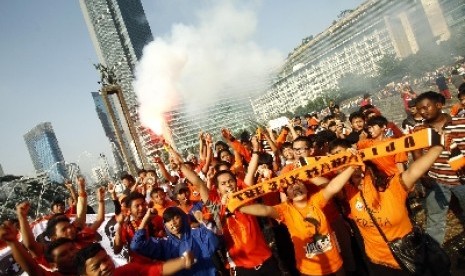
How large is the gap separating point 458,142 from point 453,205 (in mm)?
986

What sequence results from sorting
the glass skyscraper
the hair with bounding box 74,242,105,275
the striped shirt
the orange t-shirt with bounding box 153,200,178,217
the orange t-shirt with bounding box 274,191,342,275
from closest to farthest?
the hair with bounding box 74,242,105,275, the orange t-shirt with bounding box 274,191,342,275, the striped shirt, the orange t-shirt with bounding box 153,200,178,217, the glass skyscraper

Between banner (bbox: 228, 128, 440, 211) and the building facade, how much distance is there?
79848 millimetres

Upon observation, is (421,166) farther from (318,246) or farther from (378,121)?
(378,121)

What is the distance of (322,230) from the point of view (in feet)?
12.4

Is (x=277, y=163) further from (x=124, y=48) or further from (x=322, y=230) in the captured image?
(x=124, y=48)

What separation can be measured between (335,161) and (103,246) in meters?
4.11

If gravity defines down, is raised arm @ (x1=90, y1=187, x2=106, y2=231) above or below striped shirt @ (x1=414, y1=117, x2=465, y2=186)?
above

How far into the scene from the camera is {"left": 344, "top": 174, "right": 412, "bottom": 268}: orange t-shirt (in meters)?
3.39

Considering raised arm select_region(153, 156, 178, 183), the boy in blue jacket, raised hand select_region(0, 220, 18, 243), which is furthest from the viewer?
raised arm select_region(153, 156, 178, 183)

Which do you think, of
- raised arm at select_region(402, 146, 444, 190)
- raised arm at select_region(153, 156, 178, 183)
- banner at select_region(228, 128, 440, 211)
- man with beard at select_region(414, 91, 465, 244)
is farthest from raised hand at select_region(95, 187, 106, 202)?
man with beard at select_region(414, 91, 465, 244)

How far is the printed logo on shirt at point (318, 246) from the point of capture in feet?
12.4

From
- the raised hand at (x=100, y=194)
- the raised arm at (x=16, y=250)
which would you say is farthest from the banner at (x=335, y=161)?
the raised hand at (x=100, y=194)

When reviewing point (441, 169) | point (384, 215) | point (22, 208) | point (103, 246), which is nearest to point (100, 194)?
point (103, 246)

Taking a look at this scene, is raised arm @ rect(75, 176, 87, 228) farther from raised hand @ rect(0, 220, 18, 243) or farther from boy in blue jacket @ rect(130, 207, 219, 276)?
raised hand @ rect(0, 220, 18, 243)
